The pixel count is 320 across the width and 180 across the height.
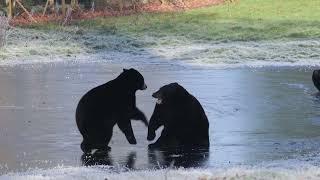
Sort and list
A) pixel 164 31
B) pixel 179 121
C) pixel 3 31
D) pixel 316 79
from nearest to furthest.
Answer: pixel 179 121
pixel 316 79
pixel 3 31
pixel 164 31

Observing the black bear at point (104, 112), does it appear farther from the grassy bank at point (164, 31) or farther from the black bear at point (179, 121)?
the grassy bank at point (164, 31)

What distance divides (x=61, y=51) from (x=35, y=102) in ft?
40.0

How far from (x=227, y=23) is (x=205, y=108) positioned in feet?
76.2

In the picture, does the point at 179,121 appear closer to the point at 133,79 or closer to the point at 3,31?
the point at 133,79

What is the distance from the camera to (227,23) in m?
35.8

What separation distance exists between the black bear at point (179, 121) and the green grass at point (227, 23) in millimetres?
20267

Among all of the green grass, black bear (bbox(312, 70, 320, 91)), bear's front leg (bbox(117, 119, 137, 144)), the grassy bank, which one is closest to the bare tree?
the grassy bank

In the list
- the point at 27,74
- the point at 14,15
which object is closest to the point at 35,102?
the point at 27,74

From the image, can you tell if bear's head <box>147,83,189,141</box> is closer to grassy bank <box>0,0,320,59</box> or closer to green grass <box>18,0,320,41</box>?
grassy bank <box>0,0,320,59</box>

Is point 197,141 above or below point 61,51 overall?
above

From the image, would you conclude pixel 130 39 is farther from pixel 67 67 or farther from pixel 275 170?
pixel 275 170

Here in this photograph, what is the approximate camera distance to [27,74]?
748 inches

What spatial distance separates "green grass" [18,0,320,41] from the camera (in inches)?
1225

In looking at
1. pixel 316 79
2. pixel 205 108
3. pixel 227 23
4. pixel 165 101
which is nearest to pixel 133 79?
pixel 165 101
